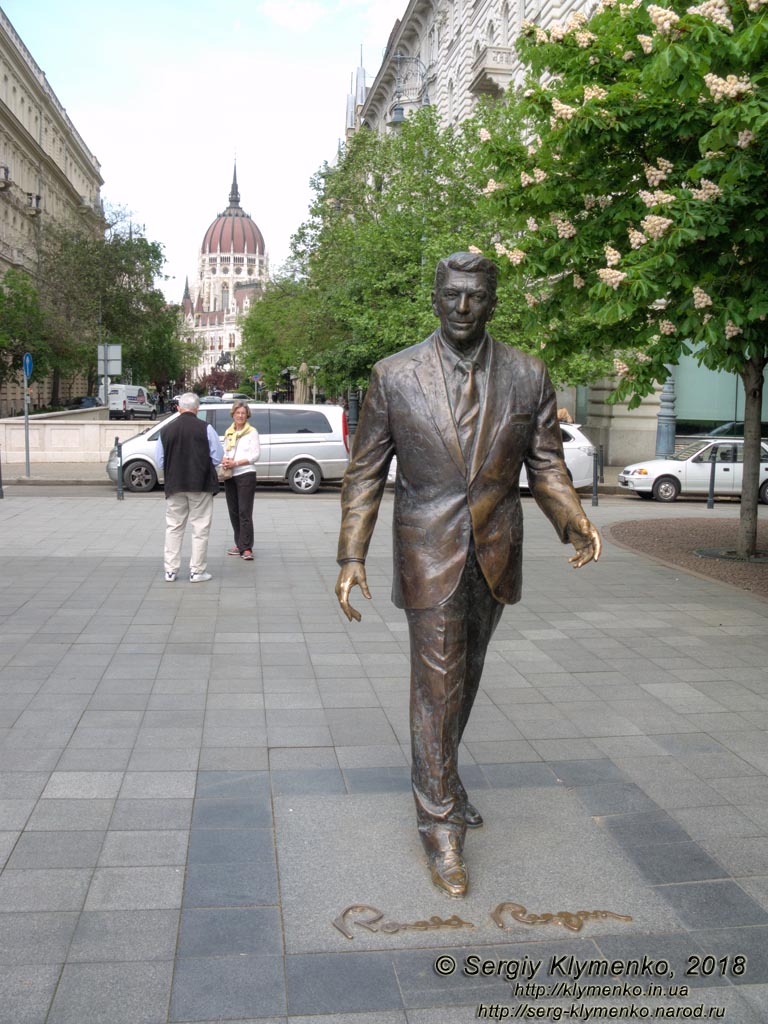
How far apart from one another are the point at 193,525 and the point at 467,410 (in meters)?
6.77

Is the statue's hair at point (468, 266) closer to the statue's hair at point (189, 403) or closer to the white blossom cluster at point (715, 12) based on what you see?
the white blossom cluster at point (715, 12)

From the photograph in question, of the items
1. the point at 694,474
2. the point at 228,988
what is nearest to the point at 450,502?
the point at 228,988

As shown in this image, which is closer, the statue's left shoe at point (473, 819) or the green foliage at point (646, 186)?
the statue's left shoe at point (473, 819)

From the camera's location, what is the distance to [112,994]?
3.05m

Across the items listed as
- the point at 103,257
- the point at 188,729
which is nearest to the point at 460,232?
the point at 188,729

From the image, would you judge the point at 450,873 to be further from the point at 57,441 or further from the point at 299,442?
the point at 57,441

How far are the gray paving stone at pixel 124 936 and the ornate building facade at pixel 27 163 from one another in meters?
47.3

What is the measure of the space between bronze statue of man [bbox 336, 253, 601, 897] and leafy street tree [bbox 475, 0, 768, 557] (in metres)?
4.65

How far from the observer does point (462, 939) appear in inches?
133

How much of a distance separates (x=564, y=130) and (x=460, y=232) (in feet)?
50.0

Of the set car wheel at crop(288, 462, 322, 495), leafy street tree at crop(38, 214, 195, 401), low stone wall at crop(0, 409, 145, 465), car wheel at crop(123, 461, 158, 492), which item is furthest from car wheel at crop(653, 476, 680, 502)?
leafy street tree at crop(38, 214, 195, 401)

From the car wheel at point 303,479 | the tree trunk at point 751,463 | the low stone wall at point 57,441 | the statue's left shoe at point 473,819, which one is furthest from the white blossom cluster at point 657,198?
the low stone wall at point 57,441

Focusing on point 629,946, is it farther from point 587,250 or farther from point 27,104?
point 27,104

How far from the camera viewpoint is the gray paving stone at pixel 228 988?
298cm
